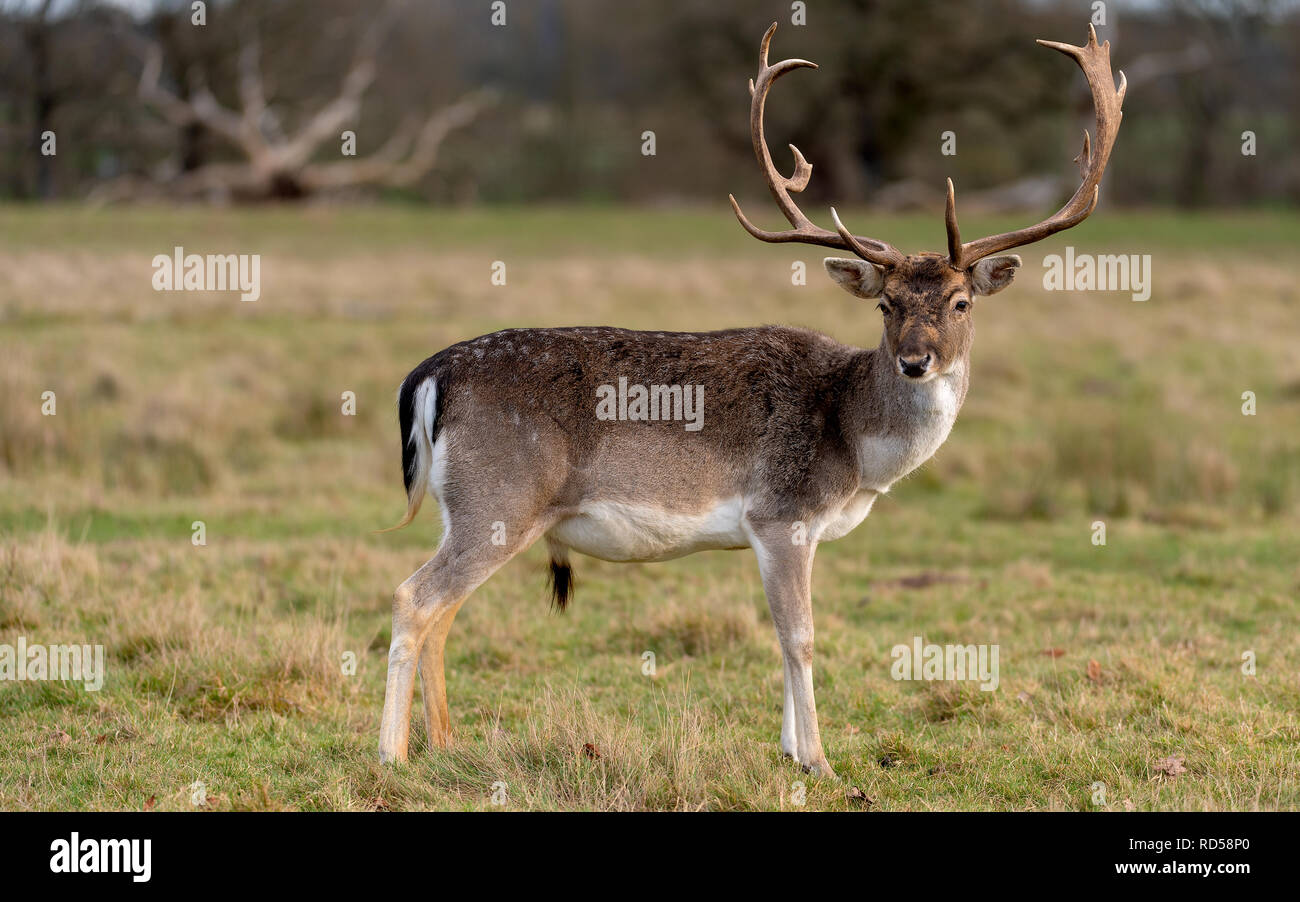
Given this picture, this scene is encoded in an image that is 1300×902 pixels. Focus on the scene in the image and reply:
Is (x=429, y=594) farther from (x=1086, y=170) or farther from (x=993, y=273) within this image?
(x=1086, y=170)

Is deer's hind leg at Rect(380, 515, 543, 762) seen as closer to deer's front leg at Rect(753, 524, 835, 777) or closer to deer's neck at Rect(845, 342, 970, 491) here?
deer's front leg at Rect(753, 524, 835, 777)

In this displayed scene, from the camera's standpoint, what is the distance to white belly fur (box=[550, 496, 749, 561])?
630 cm

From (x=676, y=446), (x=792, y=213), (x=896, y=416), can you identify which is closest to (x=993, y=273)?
(x=896, y=416)

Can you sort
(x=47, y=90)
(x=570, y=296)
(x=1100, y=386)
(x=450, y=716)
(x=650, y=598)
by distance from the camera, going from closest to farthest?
(x=450, y=716)
(x=650, y=598)
(x=1100, y=386)
(x=570, y=296)
(x=47, y=90)

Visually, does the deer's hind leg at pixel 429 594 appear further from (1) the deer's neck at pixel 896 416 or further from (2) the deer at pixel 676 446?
(1) the deer's neck at pixel 896 416

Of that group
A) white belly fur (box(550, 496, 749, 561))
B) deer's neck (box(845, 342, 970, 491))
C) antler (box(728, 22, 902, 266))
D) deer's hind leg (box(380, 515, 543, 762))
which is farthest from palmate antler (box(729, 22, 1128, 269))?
deer's hind leg (box(380, 515, 543, 762))

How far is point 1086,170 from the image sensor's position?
22.4 ft

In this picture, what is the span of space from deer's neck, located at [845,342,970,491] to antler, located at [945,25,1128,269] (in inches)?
19.3

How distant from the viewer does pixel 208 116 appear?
130 feet

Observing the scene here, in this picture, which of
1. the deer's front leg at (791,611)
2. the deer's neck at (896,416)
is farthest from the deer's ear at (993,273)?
the deer's front leg at (791,611)
